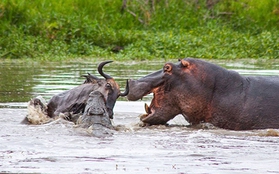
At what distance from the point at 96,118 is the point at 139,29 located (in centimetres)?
1259

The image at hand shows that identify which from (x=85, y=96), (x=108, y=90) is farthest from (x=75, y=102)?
(x=108, y=90)

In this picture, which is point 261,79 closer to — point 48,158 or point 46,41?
point 48,158

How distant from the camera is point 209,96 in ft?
23.0

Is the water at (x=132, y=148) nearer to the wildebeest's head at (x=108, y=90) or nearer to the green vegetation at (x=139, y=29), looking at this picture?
the wildebeest's head at (x=108, y=90)

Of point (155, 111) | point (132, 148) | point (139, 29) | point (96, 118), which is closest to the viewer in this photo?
point (132, 148)

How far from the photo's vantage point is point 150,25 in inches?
750

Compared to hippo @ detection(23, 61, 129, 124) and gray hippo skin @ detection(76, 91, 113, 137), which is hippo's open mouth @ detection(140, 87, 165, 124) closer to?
hippo @ detection(23, 61, 129, 124)

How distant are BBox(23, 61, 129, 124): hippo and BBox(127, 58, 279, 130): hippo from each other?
0.21 metres

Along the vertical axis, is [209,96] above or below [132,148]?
above

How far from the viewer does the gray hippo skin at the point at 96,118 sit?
6379mm

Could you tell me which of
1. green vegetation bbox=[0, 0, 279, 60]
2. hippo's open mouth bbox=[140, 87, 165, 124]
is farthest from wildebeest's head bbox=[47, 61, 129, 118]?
green vegetation bbox=[0, 0, 279, 60]

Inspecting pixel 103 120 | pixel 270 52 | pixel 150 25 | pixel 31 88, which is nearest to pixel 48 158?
pixel 103 120

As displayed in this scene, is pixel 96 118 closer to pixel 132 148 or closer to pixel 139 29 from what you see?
pixel 132 148

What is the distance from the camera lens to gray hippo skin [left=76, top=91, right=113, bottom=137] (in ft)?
20.9
